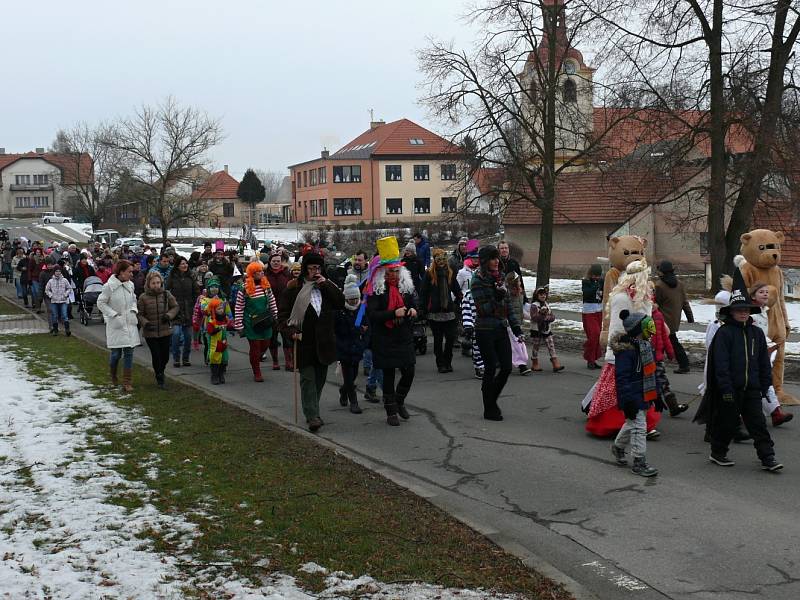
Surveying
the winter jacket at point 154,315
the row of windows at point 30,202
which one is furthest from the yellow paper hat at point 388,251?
the row of windows at point 30,202

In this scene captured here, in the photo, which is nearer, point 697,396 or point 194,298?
point 697,396

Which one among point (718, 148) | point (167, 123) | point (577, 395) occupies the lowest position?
point (577, 395)

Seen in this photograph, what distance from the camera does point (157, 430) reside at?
971 centimetres

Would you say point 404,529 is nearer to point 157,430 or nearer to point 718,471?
point 718,471

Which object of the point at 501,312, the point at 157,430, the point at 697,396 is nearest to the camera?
the point at 157,430

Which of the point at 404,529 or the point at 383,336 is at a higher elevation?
the point at 383,336

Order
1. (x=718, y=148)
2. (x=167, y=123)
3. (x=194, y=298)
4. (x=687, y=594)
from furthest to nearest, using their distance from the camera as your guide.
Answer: (x=167, y=123) → (x=718, y=148) → (x=194, y=298) → (x=687, y=594)

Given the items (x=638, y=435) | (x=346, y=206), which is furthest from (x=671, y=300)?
(x=346, y=206)

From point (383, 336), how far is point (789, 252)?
2270 cm

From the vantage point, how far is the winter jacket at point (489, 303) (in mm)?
10312

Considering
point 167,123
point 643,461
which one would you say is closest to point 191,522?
point 643,461

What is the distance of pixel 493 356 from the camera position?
33.8ft

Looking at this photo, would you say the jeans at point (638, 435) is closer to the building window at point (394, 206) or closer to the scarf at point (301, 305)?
the scarf at point (301, 305)

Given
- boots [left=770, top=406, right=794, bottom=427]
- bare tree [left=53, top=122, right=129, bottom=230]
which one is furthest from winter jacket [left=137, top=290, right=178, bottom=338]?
bare tree [left=53, top=122, right=129, bottom=230]
